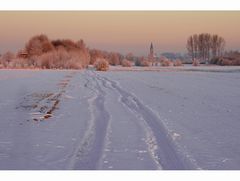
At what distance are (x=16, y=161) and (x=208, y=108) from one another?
8.69m

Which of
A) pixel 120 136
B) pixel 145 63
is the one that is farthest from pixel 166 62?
pixel 120 136

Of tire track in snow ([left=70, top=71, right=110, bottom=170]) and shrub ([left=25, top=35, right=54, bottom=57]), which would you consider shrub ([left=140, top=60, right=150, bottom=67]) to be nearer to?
shrub ([left=25, top=35, right=54, bottom=57])

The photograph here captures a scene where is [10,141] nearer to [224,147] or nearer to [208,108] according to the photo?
[224,147]

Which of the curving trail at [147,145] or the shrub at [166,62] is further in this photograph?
the shrub at [166,62]

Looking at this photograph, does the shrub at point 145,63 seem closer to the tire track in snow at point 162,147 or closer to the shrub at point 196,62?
the shrub at point 196,62

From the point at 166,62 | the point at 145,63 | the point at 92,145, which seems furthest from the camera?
the point at 145,63

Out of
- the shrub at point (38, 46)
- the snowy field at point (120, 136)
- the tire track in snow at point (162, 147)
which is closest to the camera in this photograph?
the tire track in snow at point (162, 147)

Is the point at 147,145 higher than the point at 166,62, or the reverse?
the point at 147,145

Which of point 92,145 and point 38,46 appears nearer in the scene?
point 92,145

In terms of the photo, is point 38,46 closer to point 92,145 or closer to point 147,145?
point 92,145

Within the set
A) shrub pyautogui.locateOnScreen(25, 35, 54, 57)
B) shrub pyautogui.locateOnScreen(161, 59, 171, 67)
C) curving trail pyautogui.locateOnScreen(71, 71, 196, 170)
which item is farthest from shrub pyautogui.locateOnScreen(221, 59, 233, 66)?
curving trail pyautogui.locateOnScreen(71, 71, 196, 170)

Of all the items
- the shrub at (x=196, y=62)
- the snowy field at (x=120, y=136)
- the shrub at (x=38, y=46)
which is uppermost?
the shrub at (x=38, y=46)

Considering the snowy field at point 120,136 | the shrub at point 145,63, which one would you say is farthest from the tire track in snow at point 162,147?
the shrub at point 145,63
